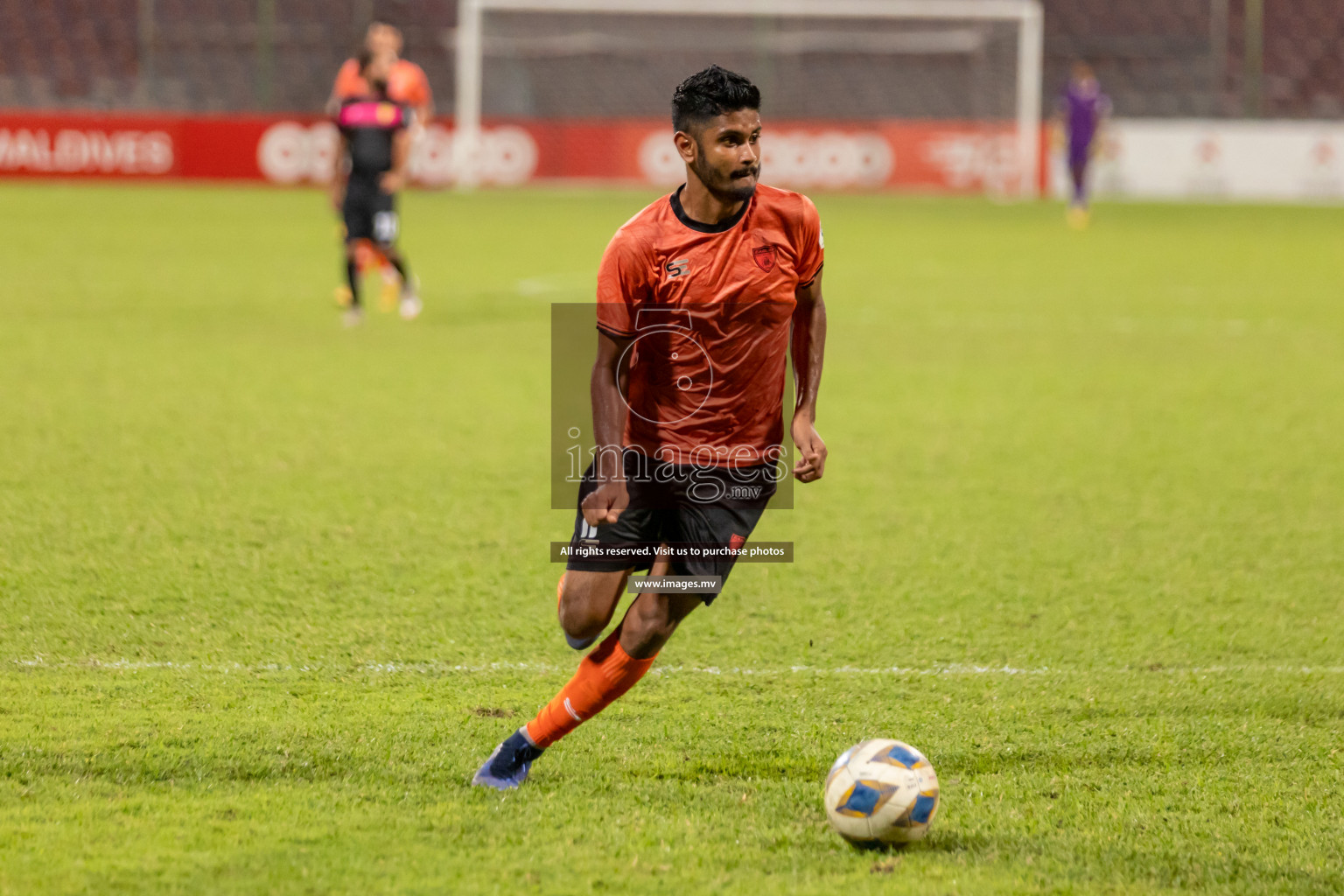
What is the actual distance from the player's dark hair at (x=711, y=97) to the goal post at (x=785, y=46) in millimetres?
23160

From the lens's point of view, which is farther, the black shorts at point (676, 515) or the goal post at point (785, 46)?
the goal post at point (785, 46)

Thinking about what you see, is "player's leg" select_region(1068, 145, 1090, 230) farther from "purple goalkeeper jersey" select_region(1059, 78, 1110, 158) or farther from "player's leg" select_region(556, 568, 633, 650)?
"player's leg" select_region(556, 568, 633, 650)

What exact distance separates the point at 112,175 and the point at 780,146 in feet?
37.1

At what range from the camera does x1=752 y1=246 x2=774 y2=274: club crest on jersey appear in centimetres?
361

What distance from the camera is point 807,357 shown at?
3.83 metres

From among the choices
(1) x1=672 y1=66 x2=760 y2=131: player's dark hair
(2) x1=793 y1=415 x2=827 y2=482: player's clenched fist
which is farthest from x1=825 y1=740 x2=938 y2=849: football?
(1) x1=672 y1=66 x2=760 y2=131: player's dark hair

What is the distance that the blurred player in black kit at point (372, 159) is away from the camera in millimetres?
11258

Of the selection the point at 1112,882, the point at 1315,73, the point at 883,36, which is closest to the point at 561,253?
the point at 883,36

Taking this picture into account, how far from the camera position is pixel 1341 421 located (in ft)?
29.0

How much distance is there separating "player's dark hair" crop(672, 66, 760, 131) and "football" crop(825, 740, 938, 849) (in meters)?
1.45

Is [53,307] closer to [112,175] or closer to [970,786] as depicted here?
[970,786]

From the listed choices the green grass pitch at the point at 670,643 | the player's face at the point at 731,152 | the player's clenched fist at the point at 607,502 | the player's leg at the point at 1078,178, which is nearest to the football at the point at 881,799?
the green grass pitch at the point at 670,643

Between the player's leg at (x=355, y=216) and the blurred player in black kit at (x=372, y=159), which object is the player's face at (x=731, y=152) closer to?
the blurred player in black kit at (x=372, y=159)

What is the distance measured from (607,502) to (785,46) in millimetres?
25325
